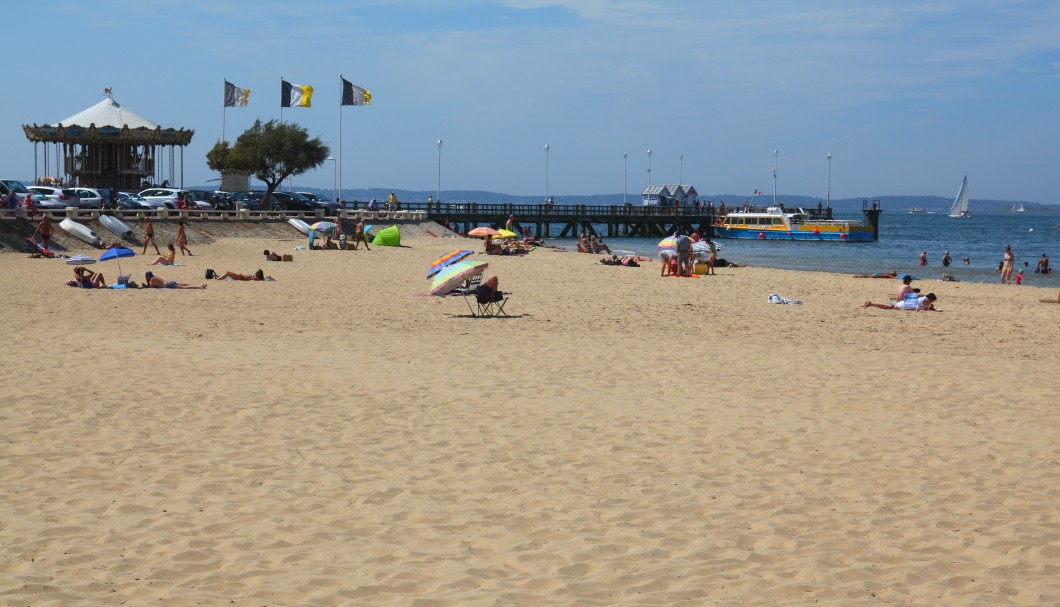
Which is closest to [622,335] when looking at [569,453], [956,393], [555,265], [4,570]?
[956,393]

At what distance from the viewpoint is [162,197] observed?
1729 inches

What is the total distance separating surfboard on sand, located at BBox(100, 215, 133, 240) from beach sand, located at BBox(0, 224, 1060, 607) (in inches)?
775

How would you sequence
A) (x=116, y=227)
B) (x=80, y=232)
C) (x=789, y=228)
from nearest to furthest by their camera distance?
(x=80, y=232)
(x=116, y=227)
(x=789, y=228)

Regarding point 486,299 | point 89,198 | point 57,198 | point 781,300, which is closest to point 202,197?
point 89,198

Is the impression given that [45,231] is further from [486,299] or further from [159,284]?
[486,299]

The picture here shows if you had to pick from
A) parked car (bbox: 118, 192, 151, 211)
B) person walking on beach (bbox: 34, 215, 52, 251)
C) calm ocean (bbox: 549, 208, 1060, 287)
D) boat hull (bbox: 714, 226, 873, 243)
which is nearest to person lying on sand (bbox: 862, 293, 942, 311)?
calm ocean (bbox: 549, 208, 1060, 287)

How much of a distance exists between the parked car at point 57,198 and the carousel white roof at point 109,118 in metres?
12.6

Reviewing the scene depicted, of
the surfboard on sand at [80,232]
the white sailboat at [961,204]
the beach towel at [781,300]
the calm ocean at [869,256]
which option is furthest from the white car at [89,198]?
the white sailboat at [961,204]

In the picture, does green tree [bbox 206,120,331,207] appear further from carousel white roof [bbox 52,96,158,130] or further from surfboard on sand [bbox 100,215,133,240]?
surfboard on sand [bbox 100,215,133,240]

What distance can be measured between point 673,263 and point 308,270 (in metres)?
9.33

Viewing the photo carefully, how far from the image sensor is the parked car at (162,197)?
1684 inches

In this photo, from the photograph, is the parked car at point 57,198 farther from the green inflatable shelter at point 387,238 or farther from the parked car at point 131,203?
the green inflatable shelter at point 387,238

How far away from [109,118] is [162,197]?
35.7ft

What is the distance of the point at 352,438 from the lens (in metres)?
7.98
